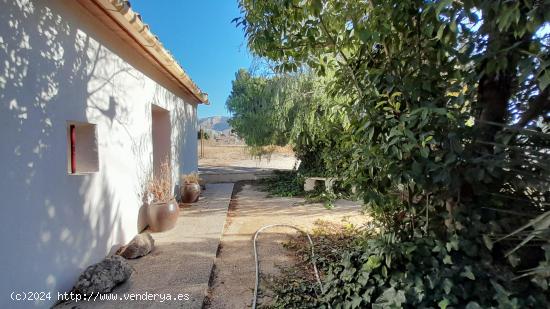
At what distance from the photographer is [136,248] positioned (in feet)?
13.6

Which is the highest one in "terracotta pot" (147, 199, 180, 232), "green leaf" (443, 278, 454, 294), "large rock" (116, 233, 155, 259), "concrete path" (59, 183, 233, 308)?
"green leaf" (443, 278, 454, 294)

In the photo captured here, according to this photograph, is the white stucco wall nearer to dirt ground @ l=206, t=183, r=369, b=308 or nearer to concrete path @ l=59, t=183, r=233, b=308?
concrete path @ l=59, t=183, r=233, b=308

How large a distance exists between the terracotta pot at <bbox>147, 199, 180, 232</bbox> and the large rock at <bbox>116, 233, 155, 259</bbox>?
0.75m

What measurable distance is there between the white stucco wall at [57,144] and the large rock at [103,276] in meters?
0.14

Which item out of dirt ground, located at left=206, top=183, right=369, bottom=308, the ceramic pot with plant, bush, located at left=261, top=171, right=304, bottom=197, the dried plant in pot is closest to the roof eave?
the dried plant in pot

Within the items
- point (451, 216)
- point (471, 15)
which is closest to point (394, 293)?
point (451, 216)

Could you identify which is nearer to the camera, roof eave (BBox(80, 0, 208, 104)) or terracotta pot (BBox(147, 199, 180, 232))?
roof eave (BBox(80, 0, 208, 104))

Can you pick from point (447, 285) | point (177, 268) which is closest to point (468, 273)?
point (447, 285)

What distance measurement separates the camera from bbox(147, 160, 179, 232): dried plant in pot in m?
5.16

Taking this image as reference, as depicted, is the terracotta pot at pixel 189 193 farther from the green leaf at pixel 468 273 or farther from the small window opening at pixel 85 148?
the green leaf at pixel 468 273

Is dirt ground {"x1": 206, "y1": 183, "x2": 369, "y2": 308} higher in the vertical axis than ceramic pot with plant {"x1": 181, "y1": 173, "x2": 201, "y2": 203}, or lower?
lower

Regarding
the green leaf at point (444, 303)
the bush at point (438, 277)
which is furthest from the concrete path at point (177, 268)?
the green leaf at point (444, 303)

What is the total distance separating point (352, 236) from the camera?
4.96 meters

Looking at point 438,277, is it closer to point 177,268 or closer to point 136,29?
point 177,268
